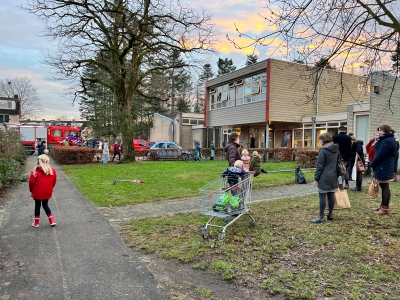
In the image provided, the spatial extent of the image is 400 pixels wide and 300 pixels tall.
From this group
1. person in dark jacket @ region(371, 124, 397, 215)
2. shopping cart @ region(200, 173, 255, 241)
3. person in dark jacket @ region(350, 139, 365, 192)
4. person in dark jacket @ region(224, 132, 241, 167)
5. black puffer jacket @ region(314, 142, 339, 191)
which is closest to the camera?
shopping cart @ region(200, 173, 255, 241)

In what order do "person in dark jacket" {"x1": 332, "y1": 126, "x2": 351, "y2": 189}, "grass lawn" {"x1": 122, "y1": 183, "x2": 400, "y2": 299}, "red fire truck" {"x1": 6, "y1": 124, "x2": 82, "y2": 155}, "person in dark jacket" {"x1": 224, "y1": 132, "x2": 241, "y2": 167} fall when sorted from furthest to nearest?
"red fire truck" {"x1": 6, "y1": 124, "x2": 82, "y2": 155}
"person in dark jacket" {"x1": 332, "y1": 126, "x2": 351, "y2": 189}
"person in dark jacket" {"x1": 224, "y1": 132, "x2": 241, "y2": 167}
"grass lawn" {"x1": 122, "y1": 183, "x2": 400, "y2": 299}

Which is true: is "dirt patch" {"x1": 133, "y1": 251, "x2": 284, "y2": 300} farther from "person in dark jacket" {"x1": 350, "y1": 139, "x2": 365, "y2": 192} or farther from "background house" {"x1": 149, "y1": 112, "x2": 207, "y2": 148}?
"background house" {"x1": 149, "y1": 112, "x2": 207, "y2": 148}

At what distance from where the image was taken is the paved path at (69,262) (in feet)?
11.3

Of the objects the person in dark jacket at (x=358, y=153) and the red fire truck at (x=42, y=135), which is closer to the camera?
the person in dark jacket at (x=358, y=153)

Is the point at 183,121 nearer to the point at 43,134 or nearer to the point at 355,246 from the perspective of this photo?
the point at 43,134

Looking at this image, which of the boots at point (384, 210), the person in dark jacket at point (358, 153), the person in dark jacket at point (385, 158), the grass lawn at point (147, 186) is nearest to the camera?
the person in dark jacket at point (385, 158)

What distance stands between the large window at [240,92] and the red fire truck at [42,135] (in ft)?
47.8

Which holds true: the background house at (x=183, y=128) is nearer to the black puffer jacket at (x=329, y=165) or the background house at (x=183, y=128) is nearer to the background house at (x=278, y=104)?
the background house at (x=278, y=104)

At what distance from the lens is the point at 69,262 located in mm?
4250

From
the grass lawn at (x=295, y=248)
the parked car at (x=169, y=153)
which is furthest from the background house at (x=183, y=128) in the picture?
the grass lawn at (x=295, y=248)

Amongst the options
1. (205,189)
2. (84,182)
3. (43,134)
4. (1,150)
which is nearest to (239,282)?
(205,189)

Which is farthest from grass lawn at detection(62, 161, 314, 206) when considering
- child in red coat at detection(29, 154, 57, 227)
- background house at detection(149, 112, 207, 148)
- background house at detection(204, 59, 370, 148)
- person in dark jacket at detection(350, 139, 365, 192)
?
background house at detection(149, 112, 207, 148)

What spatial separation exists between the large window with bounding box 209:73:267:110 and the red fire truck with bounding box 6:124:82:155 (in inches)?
573

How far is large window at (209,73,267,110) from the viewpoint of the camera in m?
23.2
